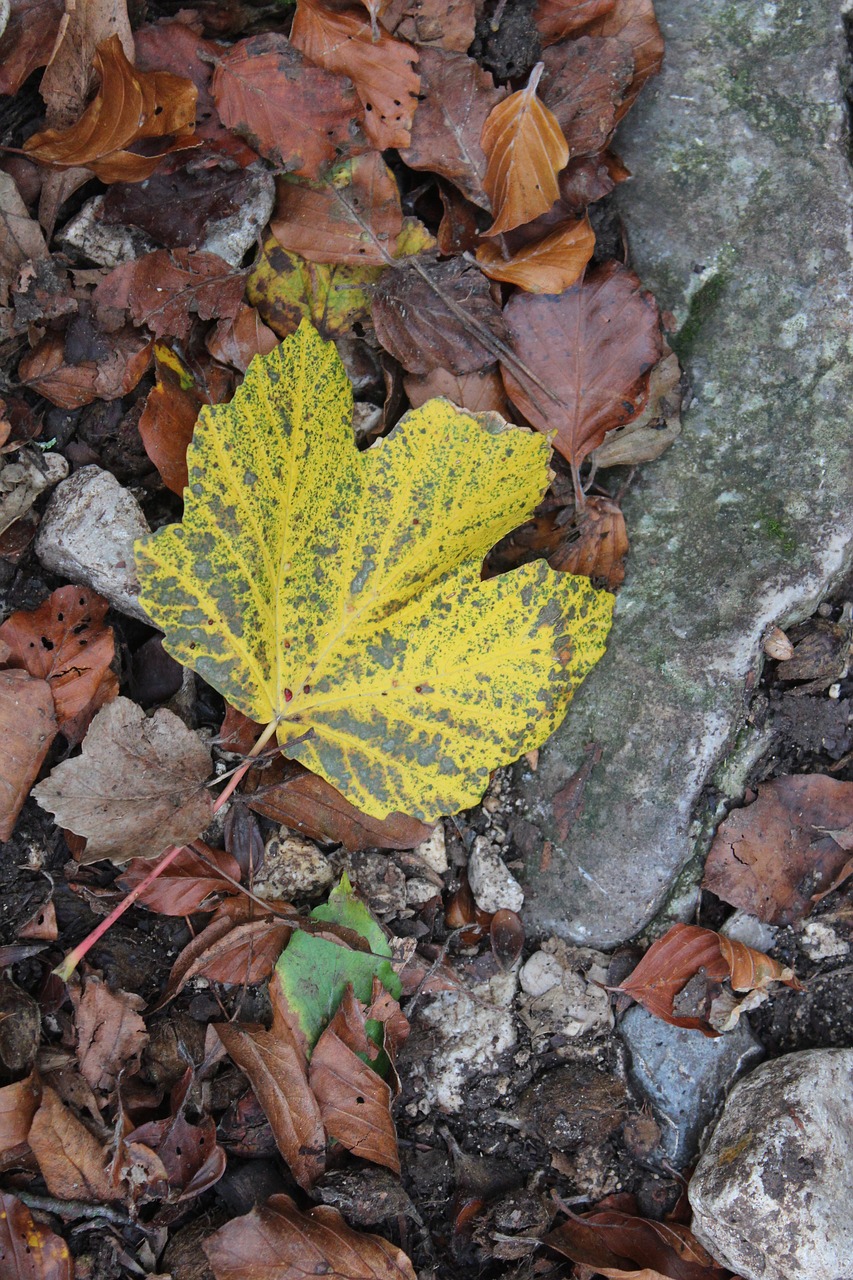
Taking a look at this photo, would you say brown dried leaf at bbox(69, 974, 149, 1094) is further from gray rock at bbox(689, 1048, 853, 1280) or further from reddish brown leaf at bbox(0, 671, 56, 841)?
gray rock at bbox(689, 1048, 853, 1280)

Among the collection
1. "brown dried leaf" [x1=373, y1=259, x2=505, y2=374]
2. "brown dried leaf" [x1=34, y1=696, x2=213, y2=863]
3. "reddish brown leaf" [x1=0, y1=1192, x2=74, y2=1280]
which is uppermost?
"brown dried leaf" [x1=373, y1=259, x2=505, y2=374]

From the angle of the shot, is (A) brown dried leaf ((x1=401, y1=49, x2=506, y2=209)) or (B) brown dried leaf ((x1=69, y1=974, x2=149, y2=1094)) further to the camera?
(A) brown dried leaf ((x1=401, y1=49, x2=506, y2=209))

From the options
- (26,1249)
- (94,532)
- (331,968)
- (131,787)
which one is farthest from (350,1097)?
(94,532)

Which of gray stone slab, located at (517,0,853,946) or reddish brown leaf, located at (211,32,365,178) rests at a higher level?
reddish brown leaf, located at (211,32,365,178)

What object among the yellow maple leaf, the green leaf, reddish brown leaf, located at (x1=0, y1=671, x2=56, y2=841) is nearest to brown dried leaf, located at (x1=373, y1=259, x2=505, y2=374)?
the yellow maple leaf

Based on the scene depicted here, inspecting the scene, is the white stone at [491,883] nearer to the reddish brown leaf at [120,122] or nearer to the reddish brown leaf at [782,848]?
the reddish brown leaf at [782,848]

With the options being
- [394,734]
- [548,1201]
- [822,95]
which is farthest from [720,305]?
[548,1201]

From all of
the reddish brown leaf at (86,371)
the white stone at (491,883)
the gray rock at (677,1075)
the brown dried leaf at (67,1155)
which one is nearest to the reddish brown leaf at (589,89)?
the reddish brown leaf at (86,371)

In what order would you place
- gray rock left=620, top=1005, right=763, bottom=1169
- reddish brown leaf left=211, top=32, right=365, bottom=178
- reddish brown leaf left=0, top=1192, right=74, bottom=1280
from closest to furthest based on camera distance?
reddish brown leaf left=0, top=1192, right=74, bottom=1280, reddish brown leaf left=211, top=32, right=365, bottom=178, gray rock left=620, top=1005, right=763, bottom=1169
